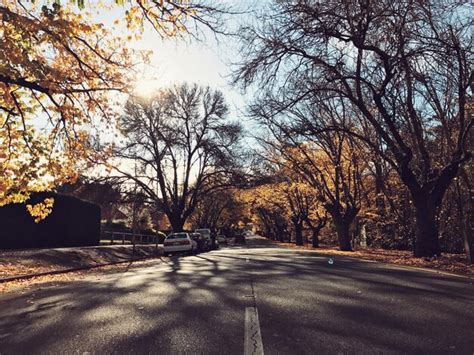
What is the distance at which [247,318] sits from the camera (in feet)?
19.1

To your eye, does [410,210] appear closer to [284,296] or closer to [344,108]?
[344,108]

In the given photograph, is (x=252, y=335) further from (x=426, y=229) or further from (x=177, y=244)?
(x=177, y=244)

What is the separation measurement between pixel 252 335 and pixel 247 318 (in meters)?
0.86

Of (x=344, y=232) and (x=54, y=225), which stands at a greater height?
(x=54, y=225)

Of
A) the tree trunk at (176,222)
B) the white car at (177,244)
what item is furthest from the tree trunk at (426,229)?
the tree trunk at (176,222)

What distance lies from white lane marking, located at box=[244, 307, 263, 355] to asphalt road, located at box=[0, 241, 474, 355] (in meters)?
0.01

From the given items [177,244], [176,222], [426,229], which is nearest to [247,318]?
[426,229]

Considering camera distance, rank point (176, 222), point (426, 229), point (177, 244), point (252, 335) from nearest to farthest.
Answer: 1. point (252, 335)
2. point (426, 229)
3. point (177, 244)
4. point (176, 222)

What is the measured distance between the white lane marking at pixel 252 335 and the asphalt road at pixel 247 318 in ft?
0.04

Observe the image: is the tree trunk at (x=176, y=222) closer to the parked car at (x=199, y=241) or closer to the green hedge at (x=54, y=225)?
the parked car at (x=199, y=241)

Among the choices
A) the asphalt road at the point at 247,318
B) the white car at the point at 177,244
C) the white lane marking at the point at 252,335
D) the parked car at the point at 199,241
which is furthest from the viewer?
the parked car at the point at 199,241

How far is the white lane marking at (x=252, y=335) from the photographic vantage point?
4391mm

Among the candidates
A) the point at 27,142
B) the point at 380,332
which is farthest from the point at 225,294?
the point at 27,142

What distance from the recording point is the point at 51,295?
8.91 m
